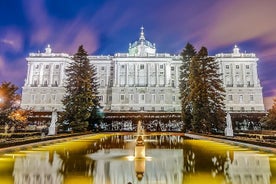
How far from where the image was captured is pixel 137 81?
75062mm

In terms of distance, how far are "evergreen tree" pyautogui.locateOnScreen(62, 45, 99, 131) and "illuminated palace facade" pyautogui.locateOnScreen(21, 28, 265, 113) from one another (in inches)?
1531

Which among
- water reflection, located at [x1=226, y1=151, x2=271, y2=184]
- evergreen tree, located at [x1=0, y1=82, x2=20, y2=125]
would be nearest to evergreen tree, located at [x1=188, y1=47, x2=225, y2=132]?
water reflection, located at [x1=226, y1=151, x2=271, y2=184]

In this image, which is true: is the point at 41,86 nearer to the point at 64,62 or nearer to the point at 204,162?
the point at 64,62

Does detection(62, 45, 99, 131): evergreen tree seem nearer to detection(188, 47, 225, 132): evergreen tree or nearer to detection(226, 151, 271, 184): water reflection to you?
detection(188, 47, 225, 132): evergreen tree

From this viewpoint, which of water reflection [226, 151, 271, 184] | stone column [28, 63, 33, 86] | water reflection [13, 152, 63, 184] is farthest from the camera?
stone column [28, 63, 33, 86]

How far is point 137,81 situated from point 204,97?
50.1 m

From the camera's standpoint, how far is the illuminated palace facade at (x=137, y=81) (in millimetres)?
70375

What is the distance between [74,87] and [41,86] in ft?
162

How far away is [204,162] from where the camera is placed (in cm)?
857

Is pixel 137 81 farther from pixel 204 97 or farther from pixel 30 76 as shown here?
pixel 204 97

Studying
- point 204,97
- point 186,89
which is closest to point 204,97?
point 204,97

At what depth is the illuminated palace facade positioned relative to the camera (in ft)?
231

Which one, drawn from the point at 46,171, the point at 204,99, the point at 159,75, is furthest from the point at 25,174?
the point at 159,75

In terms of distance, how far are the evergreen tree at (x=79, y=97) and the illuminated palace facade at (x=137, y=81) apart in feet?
128
